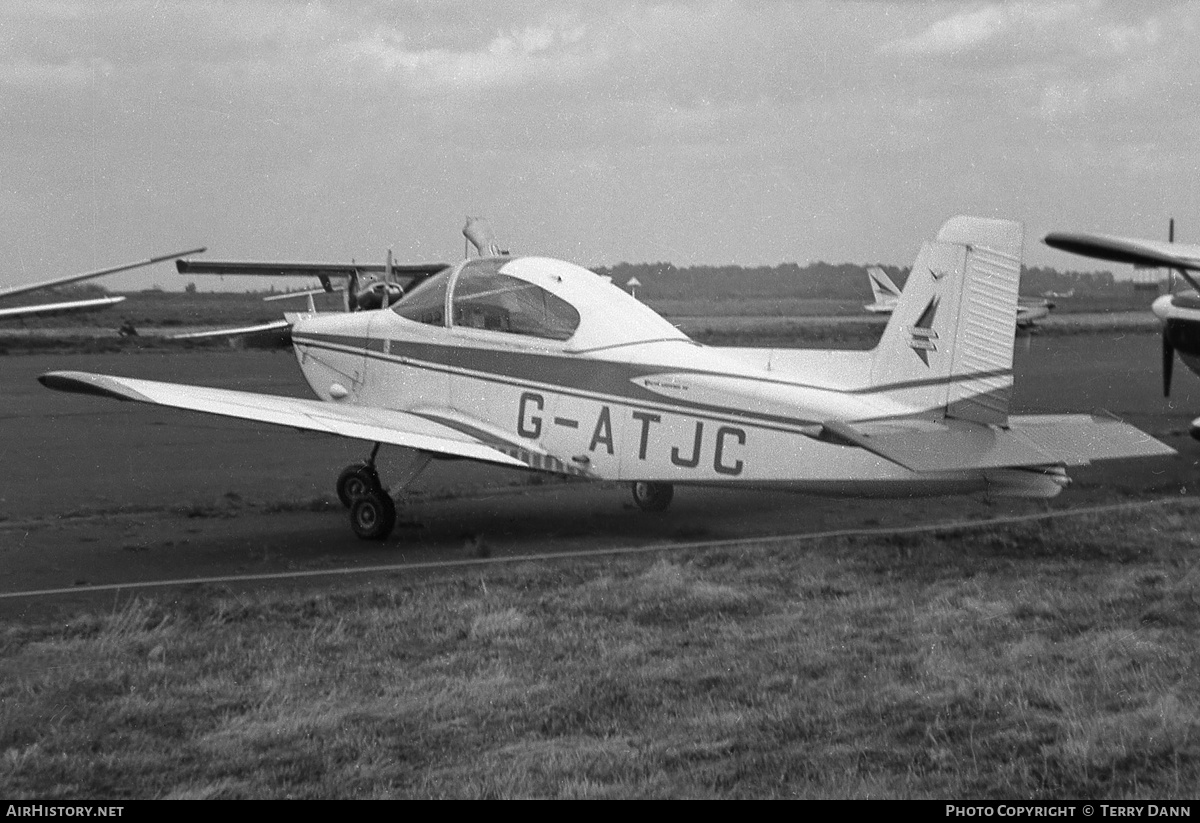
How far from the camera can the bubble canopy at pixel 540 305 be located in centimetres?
1014

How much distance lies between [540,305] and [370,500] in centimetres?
194

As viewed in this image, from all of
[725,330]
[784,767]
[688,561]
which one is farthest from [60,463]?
[725,330]

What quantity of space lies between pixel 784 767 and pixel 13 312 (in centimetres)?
814

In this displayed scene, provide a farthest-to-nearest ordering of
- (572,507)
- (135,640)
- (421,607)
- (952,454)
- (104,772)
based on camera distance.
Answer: (572,507) → (952,454) → (421,607) → (135,640) → (104,772)

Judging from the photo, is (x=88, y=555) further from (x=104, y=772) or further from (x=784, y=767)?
(x=784, y=767)

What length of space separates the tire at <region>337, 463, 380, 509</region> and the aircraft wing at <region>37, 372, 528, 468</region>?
381 millimetres

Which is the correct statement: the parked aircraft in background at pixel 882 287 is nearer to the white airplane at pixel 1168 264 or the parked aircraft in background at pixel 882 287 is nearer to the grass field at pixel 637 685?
the white airplane at pixel 1168 264

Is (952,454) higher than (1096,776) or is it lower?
higher

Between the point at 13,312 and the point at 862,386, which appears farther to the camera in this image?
the point at 13,312

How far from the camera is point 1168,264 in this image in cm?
712

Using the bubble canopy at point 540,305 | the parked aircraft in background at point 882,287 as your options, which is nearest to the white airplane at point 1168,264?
the bubble canopy at point 540,305

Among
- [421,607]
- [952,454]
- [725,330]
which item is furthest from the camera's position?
[725,330]

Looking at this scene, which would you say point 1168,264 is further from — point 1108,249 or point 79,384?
point 79,384

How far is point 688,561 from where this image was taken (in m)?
8.92
